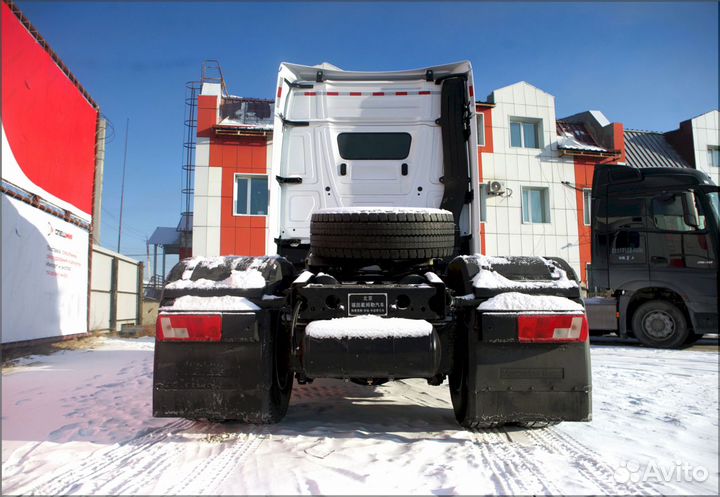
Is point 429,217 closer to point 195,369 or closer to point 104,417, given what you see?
point 195,369

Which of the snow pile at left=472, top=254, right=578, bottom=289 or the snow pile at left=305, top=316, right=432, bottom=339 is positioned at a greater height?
the snow pile at left=472, top=254, right=578, bottom=289

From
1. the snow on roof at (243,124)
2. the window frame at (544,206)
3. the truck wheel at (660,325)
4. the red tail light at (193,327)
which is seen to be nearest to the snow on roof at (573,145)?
the window frame at (544,206)

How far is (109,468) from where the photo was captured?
257cm

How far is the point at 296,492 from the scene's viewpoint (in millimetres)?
2221

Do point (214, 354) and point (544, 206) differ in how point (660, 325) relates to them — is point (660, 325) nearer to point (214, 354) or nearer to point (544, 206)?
point (214, 354)

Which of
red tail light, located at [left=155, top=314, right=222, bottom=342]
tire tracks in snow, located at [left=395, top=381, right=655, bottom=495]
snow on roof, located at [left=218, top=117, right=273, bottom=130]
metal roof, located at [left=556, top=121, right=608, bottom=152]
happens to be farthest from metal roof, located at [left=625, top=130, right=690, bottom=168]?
red tail light, located at [left=155, top=314, right=222, bottom=342]

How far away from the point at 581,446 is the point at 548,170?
15862 mm

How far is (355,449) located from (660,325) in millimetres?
8278

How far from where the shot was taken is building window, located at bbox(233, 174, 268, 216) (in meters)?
15.6

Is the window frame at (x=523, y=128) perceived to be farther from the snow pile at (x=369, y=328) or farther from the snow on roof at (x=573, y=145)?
the snow pile at (x=369, y=328)

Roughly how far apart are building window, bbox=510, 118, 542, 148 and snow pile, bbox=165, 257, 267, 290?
16.2 metres

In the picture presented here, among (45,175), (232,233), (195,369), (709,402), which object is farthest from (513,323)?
(232,233)

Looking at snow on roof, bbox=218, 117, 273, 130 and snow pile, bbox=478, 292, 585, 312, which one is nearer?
snow pile, bbox=478, 292, 585, 312

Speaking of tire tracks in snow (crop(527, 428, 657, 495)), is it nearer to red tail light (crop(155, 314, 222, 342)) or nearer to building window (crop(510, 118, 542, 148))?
red tail light (crop(155, 314, 222, 342))
